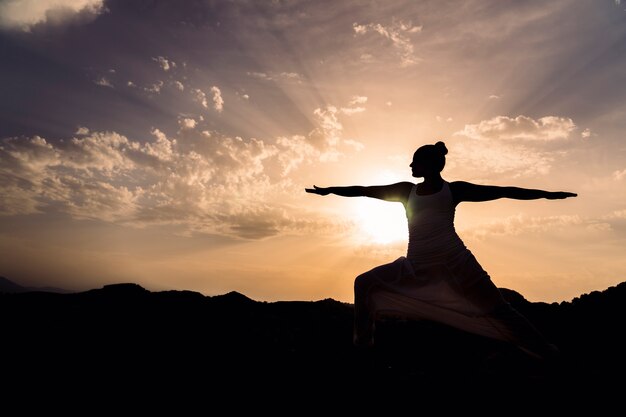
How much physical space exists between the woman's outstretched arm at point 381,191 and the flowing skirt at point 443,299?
0.96 meters

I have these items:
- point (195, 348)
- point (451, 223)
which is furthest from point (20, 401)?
point (451, 223)

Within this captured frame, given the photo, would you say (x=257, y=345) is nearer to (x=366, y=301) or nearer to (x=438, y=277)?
(x=366, y=301)

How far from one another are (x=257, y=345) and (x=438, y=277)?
3.15 metres

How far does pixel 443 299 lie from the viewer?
5984mm

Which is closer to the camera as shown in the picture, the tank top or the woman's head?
the tank top

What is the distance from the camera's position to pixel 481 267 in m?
5.91

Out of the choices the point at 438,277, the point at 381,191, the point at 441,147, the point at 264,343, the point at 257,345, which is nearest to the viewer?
the point at 438,277

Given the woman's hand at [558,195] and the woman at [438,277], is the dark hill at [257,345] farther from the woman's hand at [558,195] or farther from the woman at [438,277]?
the woman's hand at [558,195]

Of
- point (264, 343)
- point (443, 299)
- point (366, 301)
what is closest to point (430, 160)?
point (443, 299)

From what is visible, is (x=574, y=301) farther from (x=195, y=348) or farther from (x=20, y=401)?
(x=20, y=401)

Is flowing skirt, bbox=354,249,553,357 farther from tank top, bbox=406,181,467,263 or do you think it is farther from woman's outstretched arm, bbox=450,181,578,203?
woman's outstretched arm, bbox=450,181,578,203

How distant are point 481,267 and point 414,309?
1.11 m

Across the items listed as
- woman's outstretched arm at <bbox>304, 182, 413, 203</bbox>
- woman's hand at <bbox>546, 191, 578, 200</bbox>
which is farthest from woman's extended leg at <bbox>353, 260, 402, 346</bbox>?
woman's hand at <bbox>546, 191, 578, 200</bbox>

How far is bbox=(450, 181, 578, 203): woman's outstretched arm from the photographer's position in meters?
5.98
